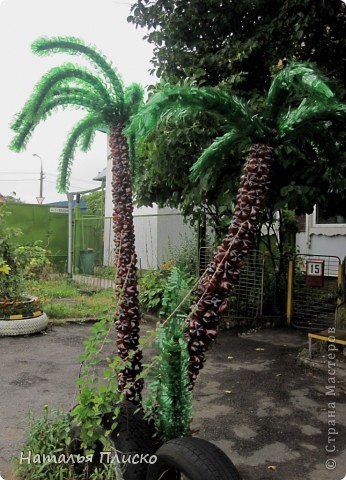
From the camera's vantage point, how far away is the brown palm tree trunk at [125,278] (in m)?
3.14

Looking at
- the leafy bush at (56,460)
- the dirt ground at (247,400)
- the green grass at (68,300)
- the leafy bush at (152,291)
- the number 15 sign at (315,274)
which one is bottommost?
the dirt ground at (247,400)

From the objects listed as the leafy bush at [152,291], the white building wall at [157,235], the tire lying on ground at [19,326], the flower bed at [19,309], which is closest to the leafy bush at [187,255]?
the white building wall at [157,235]

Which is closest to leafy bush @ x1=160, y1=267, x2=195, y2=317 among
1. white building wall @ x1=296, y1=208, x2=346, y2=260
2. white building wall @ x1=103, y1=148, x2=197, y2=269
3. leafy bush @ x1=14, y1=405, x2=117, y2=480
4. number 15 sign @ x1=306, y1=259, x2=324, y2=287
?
leafy bush @ x1=14, y1=405, x2=117, y2=480

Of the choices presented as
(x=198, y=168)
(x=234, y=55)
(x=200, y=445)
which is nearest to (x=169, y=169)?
(x=234, y=55)

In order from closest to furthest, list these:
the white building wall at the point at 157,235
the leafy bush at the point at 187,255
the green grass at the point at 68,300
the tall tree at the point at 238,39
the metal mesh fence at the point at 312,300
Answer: the tall tree at the point at 238,39
the metal mesh fence at the point at 312,300
the green grass at the point at 68,300
the leafy bush at the point at 187,255
the white building wall at the point at 157,235

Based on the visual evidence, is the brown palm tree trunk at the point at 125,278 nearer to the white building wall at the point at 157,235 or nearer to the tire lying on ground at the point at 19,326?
the tire lying on ground at the point at 19,326

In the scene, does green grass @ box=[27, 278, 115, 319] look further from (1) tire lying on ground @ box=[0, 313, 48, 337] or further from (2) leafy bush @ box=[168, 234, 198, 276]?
(2) leafy bush @ box=[168, 234, 198, 276]

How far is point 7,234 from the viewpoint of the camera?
7875 millimetres

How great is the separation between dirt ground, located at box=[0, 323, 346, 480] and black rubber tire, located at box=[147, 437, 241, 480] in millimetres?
913

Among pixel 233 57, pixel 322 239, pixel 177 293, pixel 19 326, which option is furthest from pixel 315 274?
pixel 177 293

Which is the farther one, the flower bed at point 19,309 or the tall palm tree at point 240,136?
the flower bed at point 19,309

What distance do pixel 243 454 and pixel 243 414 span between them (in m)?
0.81

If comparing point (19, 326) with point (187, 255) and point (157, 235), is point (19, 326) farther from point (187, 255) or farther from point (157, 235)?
point (157, 235)

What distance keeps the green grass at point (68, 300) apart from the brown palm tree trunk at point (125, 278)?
3996 mm
